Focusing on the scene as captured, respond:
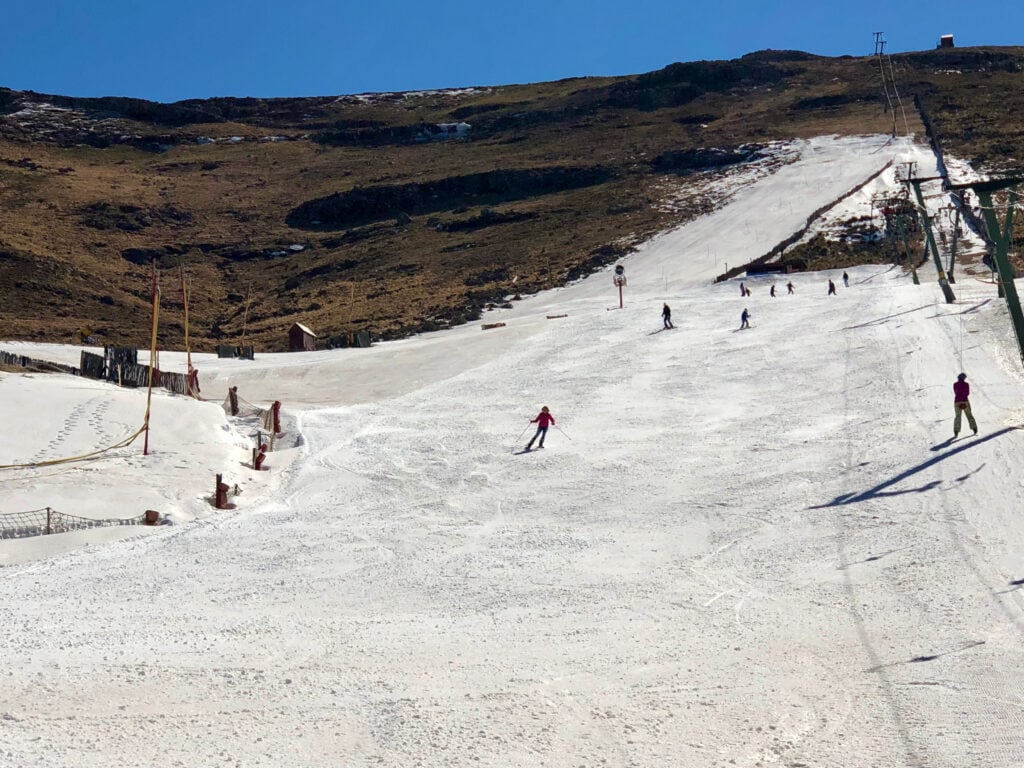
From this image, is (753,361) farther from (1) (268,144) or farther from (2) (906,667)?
(1) (268,144)

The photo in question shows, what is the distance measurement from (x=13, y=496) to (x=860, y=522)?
16.1m

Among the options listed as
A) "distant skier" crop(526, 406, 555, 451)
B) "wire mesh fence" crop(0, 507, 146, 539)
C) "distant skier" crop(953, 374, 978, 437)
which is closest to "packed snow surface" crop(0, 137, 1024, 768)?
"distant skier" crop(953, 374, 978, 437)

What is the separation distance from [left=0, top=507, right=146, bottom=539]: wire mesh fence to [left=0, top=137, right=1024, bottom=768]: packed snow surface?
76 cm

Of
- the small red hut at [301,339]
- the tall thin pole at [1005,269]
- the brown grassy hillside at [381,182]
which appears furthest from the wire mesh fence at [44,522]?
the brown grassy hillside at [381,182]

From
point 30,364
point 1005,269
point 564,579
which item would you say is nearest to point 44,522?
point 564,579

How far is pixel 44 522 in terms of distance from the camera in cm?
2166

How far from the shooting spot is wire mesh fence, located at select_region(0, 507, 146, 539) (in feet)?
68.9

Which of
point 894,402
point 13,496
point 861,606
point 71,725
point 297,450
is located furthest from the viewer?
point 297,450

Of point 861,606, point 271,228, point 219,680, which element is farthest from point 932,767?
point 271,228

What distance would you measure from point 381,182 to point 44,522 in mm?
90148

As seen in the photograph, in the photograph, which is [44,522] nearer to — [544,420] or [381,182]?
[544,420]

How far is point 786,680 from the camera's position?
1294 cm

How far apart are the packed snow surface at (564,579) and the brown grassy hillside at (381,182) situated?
28.2 meters

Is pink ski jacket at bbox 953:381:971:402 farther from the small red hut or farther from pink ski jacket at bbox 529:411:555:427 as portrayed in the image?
the small red hut
